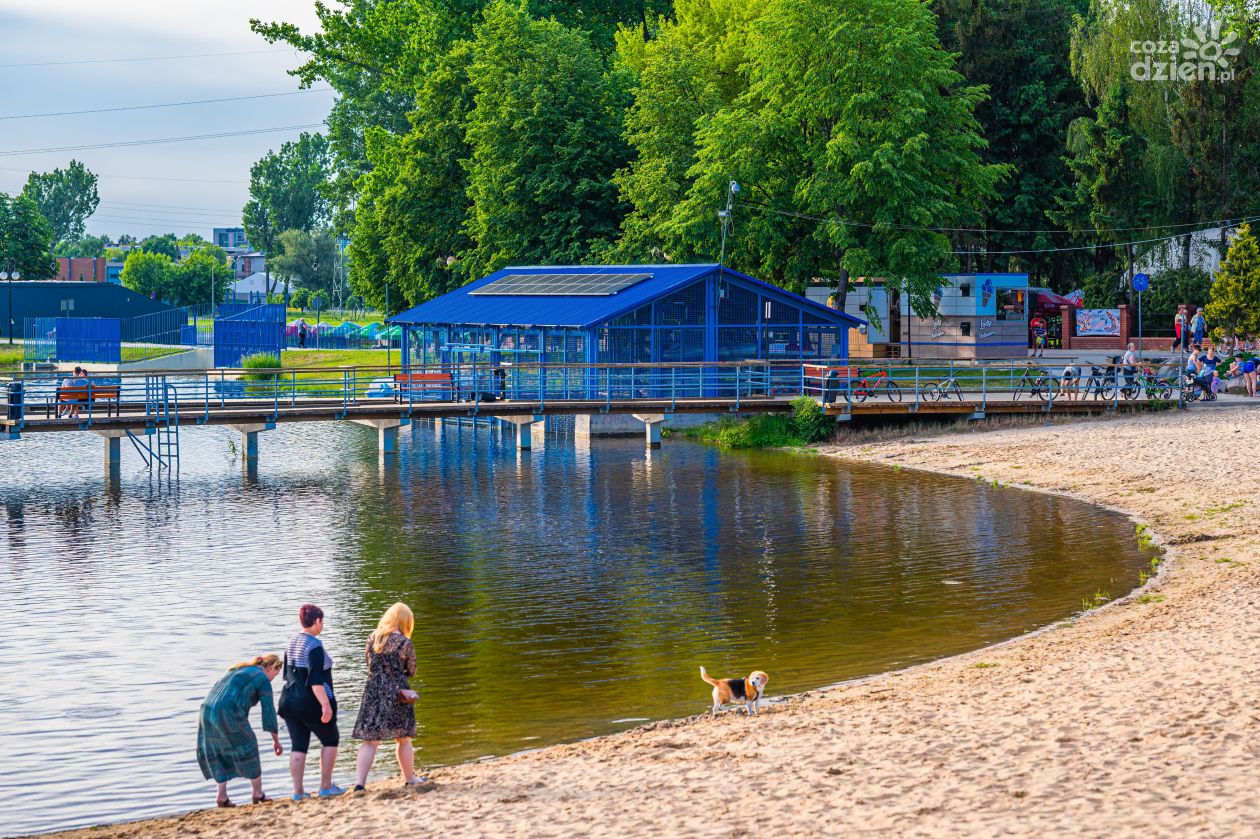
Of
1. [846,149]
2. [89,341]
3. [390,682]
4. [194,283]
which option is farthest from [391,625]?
[194,283]

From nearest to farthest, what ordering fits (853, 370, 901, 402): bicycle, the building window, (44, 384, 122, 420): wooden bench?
1. (44, 384, 122, 420): wooden bench
2. (853, 370, 901, 402): bicycle
3. the building window

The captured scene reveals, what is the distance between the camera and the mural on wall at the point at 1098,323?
74000mm

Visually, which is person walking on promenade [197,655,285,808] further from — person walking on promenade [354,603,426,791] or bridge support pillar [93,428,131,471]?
bridge support pillar [93,428,131,471]

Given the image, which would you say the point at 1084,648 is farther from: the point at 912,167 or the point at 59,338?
the point at 59,338

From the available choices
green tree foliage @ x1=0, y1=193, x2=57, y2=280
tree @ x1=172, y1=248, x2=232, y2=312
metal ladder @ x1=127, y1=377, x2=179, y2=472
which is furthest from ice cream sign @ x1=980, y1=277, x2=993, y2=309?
tree @ x1=172, y1=248, x2=232, y2=312

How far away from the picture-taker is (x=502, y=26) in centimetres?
6831

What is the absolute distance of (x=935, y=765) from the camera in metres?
12.8

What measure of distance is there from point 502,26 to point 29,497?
37.7m

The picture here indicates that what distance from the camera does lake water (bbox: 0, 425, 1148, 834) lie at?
55.2 ft

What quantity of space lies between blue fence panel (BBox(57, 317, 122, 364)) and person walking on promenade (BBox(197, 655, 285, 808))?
72826 millimetres

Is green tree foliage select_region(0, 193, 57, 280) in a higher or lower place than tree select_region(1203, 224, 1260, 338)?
higher

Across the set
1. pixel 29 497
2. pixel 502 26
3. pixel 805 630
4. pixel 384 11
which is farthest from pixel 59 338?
pixel 805 630

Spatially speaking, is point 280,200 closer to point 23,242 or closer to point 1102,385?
point 23,242

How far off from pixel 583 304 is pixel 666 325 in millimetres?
3058
